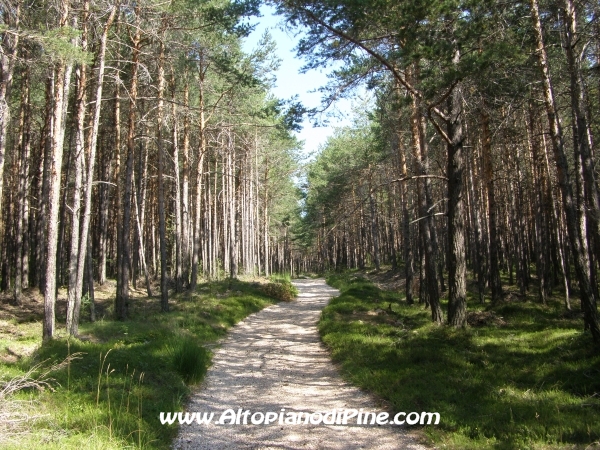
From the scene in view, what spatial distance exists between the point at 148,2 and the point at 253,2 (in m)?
3.74

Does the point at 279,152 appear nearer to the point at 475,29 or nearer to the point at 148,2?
the point at 148,2

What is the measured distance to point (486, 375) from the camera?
6.82 m

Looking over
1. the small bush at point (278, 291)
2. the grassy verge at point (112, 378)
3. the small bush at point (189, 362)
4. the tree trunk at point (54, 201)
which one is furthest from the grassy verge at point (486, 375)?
the small bush at point (278, 291)

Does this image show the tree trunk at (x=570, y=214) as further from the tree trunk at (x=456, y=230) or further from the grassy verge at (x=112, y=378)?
the grassy verge at (x=112, y=378)

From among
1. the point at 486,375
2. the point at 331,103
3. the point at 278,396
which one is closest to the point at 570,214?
the point at 486,375

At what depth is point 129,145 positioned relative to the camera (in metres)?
13.5

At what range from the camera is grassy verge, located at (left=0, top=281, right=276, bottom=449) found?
454cm

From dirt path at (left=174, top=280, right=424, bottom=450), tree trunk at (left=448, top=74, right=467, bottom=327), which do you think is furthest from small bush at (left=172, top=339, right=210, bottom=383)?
tree trunk at (left=448, top=74, right=467, bottom=327)

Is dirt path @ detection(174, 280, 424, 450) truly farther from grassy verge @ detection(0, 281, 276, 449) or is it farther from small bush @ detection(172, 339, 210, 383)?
grassy verge @ detection(0, 281, 276, 449)

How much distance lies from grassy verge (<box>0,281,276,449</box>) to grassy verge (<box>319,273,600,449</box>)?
10.2ft

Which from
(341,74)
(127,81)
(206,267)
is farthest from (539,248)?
(206,267)

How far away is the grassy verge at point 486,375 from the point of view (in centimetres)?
484

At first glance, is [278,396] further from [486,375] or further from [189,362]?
[486,375]

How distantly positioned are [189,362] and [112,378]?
1.58 metres
